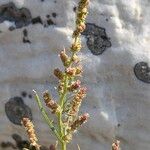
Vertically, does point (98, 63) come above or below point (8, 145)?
above

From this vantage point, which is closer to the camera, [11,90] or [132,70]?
[132,70]

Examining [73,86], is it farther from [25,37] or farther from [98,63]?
[25,37]

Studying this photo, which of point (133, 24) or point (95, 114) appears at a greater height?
Result: point (133, 24)

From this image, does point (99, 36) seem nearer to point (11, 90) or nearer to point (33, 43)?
point (33, 43)

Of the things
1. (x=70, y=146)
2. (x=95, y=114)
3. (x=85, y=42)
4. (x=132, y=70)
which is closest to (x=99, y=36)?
(x=85, y=42)

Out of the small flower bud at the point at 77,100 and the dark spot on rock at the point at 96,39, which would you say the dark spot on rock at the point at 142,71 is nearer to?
the dark spot on rock at the point at 96,39

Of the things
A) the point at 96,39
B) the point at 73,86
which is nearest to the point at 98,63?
the point at 96,39

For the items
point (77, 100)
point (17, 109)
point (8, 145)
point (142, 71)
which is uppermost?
point (77, 100)
